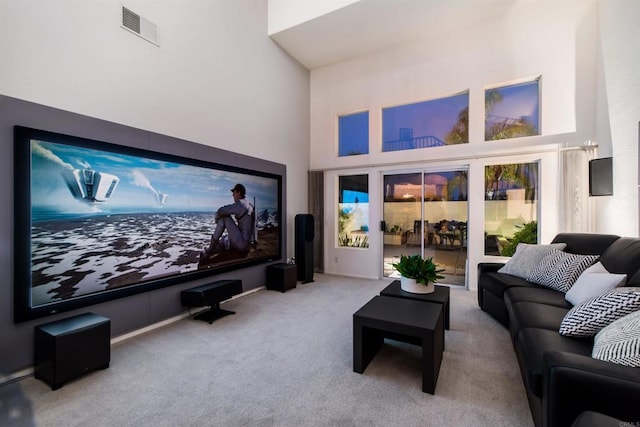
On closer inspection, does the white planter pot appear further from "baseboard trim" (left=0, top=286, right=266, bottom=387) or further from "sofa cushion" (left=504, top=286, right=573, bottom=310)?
"baseboard trim" (left=0, top=286, right=266, bottom=387)

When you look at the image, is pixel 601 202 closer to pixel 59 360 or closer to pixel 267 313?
pixel 267 313

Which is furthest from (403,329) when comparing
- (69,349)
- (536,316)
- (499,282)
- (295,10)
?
(295,10)

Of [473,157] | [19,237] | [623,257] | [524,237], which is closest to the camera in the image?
[19,237]

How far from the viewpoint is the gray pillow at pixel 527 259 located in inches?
126

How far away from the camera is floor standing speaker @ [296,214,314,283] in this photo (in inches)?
207

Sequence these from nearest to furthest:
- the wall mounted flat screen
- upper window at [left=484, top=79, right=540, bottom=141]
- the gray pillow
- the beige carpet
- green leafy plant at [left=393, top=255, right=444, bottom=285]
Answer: the beige carpet → green leafy plant at [left=393, top=255, right=444, bottom=285] → the gray pillow → the wall mounted flat screen → upper window at [left=484, top=79, right=540, bottom=141]

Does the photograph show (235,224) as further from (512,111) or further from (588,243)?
(512,111)

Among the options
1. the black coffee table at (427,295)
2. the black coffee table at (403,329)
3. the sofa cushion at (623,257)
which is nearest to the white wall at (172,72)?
the black coffee table at (427,295)

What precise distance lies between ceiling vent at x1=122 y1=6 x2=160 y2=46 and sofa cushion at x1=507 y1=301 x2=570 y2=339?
462cm

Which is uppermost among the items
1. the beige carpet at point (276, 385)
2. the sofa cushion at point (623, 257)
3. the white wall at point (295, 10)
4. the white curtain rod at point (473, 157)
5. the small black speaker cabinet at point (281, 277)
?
the white wall at point (295, 10)

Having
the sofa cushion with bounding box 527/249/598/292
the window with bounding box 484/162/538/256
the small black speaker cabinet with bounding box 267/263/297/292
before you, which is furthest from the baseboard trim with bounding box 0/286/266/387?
the window with bounding box 484/162/538/256

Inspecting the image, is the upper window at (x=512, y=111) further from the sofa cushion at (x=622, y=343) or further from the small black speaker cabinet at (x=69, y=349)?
the small black speaker cabinet at (x=69, y=349)

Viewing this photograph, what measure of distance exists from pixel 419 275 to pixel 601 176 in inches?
112

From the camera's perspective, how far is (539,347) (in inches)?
66.7
